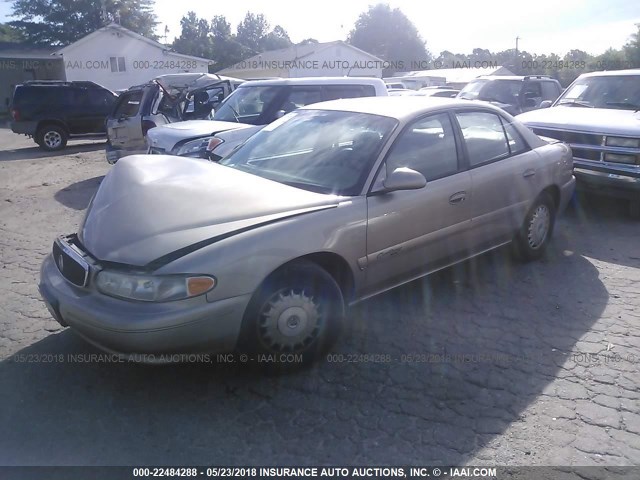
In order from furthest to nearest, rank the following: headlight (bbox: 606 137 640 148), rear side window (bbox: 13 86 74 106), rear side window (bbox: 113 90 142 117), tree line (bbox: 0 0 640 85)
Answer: tree line (bbox: 0 0 640 85) → rear side window (bbox: 13 86 74 106) → rear side window (bbox: 113 90 142 117) → headlight (bbox: 606 137 640 148)

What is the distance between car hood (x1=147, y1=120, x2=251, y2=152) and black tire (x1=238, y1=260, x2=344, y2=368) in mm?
4617

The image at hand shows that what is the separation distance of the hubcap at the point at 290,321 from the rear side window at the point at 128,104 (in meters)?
8.49

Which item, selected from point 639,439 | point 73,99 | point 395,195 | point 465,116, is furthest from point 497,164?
point 73,99

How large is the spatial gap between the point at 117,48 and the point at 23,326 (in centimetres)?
3392

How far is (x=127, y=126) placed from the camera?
10.1 meters

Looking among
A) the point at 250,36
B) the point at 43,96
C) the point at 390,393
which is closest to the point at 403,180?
the point at 390,393

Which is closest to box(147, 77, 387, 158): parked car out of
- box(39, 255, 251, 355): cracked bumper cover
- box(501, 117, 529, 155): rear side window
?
box(501, 117, 529, 155): rear side window

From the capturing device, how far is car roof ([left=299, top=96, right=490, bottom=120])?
14.1ft

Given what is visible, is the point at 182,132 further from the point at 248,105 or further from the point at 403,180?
the point at 403,180

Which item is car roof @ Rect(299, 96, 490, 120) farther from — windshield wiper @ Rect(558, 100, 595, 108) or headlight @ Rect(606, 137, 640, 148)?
windshield wiper @ Rect(558, 100, 595, 108)

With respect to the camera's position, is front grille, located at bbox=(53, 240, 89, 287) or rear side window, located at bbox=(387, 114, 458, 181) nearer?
front grille, located at bbox=(53, 240, 89, 287)

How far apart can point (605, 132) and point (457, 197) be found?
3.83 meters

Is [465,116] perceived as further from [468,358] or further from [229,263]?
[229,263]

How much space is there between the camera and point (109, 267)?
3.12m
